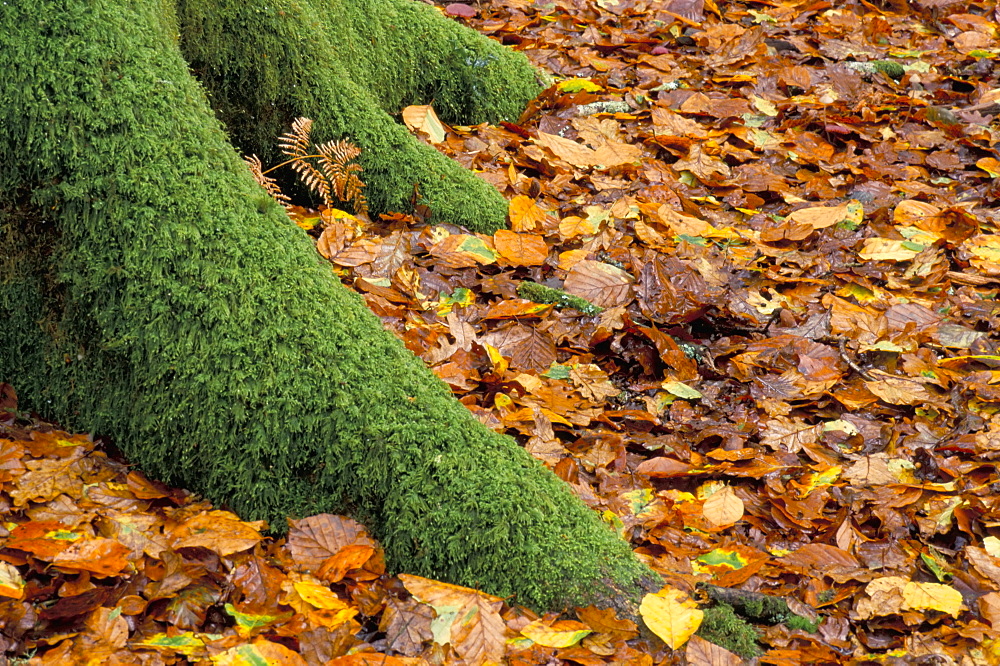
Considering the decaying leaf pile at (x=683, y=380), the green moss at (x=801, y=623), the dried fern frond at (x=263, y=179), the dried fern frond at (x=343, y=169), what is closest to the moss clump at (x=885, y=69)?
the decaying leaf pile at (x=683, y=380)

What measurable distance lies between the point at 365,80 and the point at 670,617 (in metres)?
3.27

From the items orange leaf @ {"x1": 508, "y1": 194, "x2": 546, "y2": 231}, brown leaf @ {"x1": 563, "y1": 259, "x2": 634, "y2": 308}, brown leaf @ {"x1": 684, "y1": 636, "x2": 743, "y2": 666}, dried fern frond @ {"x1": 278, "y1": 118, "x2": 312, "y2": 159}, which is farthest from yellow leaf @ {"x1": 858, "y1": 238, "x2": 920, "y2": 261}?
dried fern frond @ {"x1": 278, "y1": 118, "x2": 312, "y2": 159}

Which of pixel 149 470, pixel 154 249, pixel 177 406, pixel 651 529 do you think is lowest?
pixel 651 529

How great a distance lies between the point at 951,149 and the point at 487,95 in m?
→ 2.82

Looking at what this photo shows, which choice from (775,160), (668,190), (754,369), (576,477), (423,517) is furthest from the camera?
(775,160)

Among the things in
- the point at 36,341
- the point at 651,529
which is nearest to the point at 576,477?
the point at 651,529

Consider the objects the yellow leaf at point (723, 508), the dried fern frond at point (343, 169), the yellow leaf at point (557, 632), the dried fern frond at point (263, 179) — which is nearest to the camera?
the yellow leaf at point (557, 632)

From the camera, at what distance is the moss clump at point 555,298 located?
154 inches

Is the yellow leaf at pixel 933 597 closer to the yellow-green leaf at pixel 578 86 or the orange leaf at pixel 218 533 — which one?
the orange leaf at pixel 218 533

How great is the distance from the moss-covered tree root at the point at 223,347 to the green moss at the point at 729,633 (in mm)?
209

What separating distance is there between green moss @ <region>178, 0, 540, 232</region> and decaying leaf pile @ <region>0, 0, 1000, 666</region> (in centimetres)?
20

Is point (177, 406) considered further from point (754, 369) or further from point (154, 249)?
point (754, 369)

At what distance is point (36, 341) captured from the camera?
289cm

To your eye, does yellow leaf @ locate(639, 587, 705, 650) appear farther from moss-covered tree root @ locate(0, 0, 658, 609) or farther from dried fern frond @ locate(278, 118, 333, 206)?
dried fern frond @ locate(278, 118, 333, 206)
